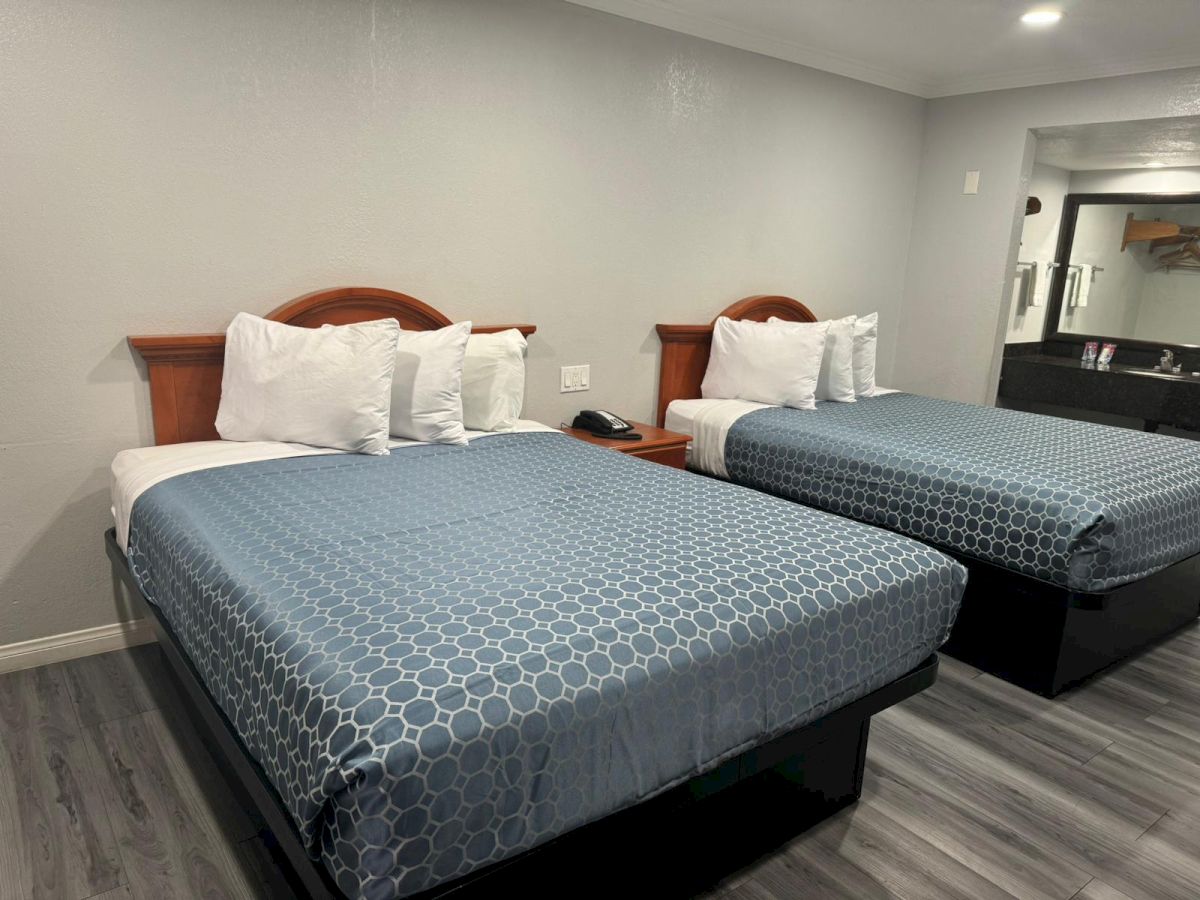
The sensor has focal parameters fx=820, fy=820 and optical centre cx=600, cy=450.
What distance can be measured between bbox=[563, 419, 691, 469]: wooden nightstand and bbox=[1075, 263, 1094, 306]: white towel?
146 inches

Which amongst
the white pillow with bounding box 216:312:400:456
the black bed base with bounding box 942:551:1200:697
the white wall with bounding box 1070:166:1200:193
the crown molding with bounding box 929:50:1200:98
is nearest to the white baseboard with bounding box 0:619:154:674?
the white pillow with bounding box 216:312:400:456

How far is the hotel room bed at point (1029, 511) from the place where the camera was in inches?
93.1

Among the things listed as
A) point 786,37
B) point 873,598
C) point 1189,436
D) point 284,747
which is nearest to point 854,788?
point 873,598

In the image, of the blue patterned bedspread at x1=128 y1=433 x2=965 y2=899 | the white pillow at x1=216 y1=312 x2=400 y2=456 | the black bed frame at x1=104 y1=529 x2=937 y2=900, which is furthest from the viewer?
the white pillow at x1=216 y1=312 x2=400 y2=456

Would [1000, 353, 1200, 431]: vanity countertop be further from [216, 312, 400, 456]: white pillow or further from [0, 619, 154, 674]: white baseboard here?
[0, 619, 154, 674]: white baseboard

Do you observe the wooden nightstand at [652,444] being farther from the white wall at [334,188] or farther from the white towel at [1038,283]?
the white towel at [1038,283]

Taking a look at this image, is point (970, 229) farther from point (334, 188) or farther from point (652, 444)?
point (334, 188)

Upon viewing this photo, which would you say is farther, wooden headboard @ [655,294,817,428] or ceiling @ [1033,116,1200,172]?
ceiling @ [1033,116,1200,172]

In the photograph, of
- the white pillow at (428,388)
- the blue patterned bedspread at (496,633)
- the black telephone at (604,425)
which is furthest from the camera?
the black telephone at (604,425)

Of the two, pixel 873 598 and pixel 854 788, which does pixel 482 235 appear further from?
pixel 854 788

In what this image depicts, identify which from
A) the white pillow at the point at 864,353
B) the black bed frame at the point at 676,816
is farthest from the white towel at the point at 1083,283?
the black bed frame at the point at 676,816

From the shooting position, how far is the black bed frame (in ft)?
4.18

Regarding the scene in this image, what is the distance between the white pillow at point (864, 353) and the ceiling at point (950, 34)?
1.24m

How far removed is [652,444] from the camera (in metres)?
3.20
